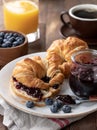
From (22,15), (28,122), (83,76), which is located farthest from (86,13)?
(28,122)

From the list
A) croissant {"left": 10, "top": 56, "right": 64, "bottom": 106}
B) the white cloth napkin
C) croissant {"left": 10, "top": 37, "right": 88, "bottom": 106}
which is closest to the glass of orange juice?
croissant {"left": 10, "top": 37, "right": 88, "bottom": 106}

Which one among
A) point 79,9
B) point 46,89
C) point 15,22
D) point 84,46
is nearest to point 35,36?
point 15,22

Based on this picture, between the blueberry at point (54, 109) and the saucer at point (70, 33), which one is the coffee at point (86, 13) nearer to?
the saucer at point (70, 33)

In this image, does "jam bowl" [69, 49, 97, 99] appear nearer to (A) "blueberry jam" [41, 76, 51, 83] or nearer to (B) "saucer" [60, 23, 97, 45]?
(A) "blueberry jam" [41, 76, 51, 83]

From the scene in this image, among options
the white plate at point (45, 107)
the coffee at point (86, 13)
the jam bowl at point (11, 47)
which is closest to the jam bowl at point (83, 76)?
the white plate at point (45, 107)

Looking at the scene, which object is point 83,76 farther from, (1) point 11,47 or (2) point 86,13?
(2) point 86,13

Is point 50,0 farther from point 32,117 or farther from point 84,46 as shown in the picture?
point 32,117
